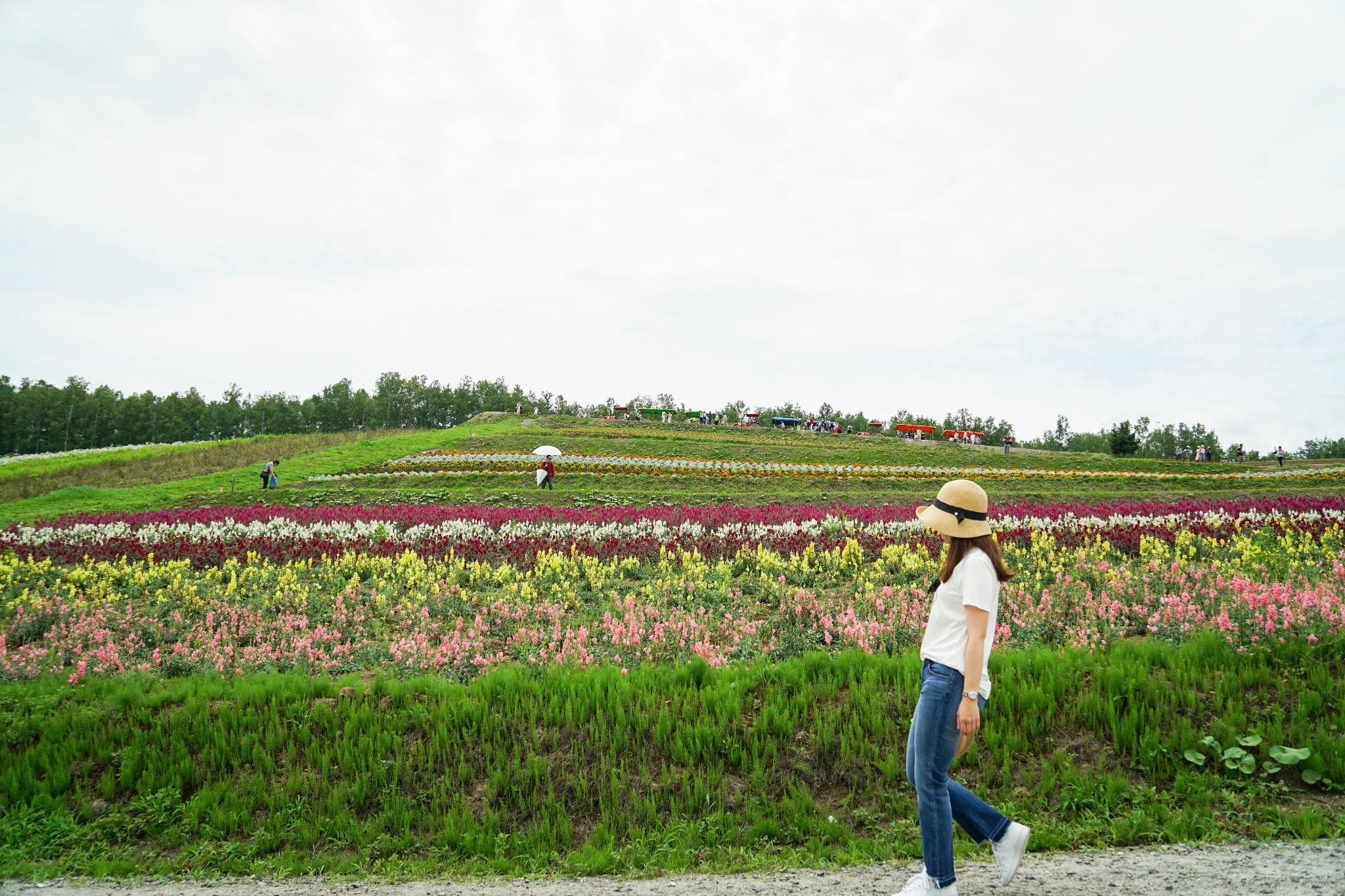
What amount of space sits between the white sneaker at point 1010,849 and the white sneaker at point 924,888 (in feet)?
1.05

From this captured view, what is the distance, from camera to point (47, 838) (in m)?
4.89

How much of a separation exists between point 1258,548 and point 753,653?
28.6 feet

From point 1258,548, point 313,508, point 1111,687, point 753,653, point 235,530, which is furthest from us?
point 313,508

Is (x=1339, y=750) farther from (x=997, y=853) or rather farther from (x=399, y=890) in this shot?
(x=399, y=890)

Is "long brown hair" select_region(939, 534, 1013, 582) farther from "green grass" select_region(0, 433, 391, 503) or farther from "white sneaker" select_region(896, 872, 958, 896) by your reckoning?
"green grass" select_region(0, 433, 391, 503)

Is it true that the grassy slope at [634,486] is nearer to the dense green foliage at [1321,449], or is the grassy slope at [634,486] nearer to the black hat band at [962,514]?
the black hat band at [962,514]

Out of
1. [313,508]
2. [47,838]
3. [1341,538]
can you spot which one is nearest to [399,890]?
[47,838]

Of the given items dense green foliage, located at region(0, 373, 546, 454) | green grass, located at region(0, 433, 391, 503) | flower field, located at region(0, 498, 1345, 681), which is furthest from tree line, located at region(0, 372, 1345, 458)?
flower field, located at region(0, 498, 1345, 681)

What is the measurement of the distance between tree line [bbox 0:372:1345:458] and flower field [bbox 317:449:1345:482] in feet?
128

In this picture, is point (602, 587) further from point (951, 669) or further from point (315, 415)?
point (315, 415)

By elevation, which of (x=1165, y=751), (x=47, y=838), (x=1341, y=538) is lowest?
(x=47, y=838)

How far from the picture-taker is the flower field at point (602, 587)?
23.6ft

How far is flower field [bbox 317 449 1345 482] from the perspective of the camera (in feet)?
102

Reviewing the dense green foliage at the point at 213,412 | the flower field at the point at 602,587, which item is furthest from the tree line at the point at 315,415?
the flower field at the point at 602,587
